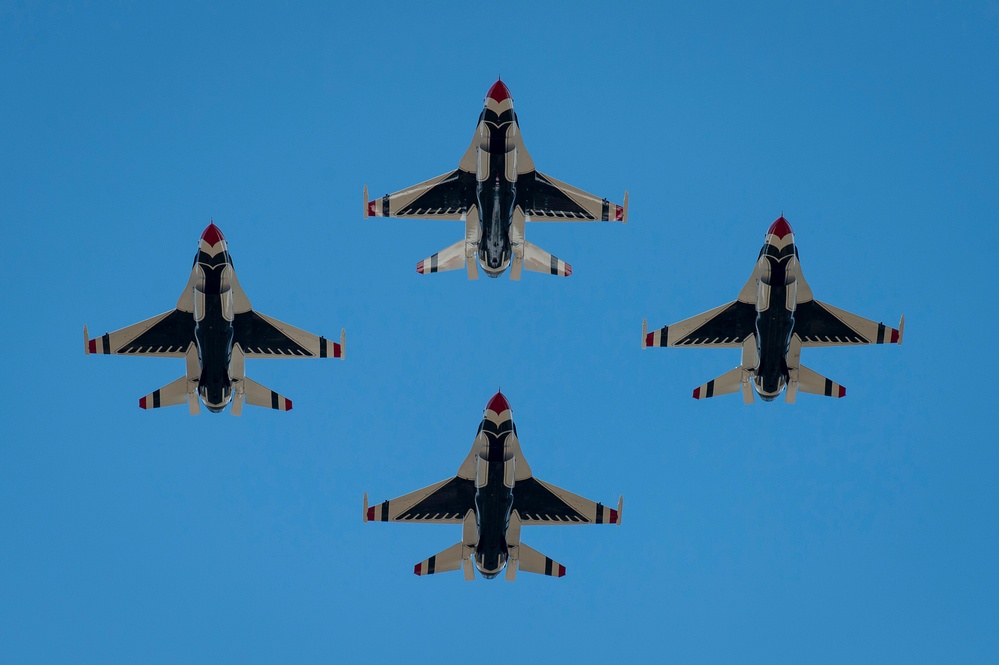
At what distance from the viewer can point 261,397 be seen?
208 ft

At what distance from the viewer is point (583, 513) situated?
63.9m

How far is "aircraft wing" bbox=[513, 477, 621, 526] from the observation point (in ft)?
207

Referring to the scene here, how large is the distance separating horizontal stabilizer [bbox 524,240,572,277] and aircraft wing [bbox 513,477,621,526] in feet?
28.2

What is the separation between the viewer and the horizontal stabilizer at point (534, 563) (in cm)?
6406

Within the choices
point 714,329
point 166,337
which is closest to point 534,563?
point 714,329

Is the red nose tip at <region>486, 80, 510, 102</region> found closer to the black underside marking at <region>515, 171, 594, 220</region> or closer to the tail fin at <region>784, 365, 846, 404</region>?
the black underside marking at <region>515, 171, 594, 220</region>

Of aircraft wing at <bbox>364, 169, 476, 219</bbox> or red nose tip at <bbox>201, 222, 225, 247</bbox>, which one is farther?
aircraft wing at <bbox>364, 169, 476, 219</bbox>

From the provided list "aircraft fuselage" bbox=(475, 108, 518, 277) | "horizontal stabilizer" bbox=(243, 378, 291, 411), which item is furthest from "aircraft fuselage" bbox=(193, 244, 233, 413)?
"aircraft fuselage" bbox=(475, 108, 518, 277)

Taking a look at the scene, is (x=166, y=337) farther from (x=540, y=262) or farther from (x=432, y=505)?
(x=540, y=262)

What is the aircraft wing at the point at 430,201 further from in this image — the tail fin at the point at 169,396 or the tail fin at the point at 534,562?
the tail fin at the point at 534,562

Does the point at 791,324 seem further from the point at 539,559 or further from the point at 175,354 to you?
the point at 175,354

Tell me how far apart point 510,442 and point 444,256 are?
9.48 m

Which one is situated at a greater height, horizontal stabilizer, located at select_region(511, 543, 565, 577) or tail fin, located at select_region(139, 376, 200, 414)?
tail fin, located at select_region(139, 376, 200, 414)

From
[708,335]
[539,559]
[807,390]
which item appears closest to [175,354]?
[539,559]
